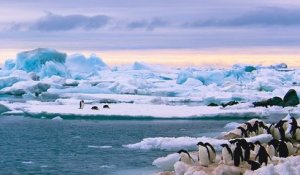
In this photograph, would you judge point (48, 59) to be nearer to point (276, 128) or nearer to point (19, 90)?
point (19, 90)

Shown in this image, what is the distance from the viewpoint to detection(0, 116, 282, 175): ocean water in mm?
14500

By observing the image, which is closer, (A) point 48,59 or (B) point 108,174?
(B) point 108,174

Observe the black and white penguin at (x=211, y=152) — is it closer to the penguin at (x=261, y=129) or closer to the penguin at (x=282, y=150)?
the penguin at (x=282, y=150)

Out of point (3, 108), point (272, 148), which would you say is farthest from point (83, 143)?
point (3, 108)

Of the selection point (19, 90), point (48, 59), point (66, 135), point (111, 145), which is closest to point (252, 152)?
point (111, 145)

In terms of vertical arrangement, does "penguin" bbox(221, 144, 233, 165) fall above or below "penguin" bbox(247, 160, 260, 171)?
above

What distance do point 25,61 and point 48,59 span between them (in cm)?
194

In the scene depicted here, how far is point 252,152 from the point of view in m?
14.5

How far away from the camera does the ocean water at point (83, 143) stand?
1450 centimetres

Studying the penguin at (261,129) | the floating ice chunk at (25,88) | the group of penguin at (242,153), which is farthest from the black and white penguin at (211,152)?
the floating ice chunk at (25,88)

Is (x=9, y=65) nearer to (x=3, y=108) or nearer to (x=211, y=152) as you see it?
(x=3, y=108)

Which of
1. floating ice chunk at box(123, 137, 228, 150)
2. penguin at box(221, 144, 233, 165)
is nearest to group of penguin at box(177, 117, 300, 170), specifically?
penguin at box(221, 144, 233, 165)

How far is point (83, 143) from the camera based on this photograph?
19.5m

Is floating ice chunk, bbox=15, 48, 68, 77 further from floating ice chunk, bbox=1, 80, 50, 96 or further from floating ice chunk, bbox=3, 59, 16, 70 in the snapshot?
floating ice chunk, bbox=1, 80, 50, 96
